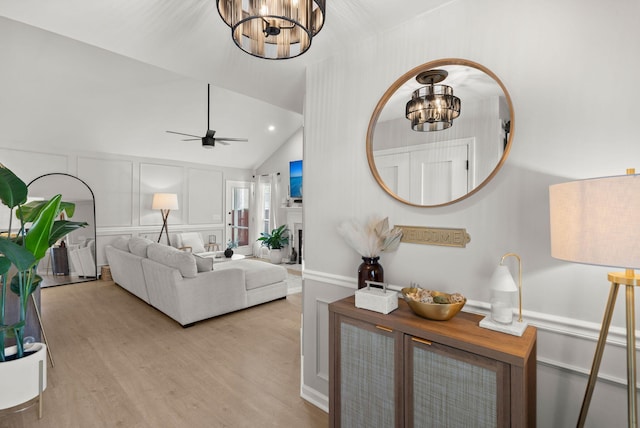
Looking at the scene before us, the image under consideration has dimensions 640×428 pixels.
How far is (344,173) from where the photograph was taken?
6.68 feet

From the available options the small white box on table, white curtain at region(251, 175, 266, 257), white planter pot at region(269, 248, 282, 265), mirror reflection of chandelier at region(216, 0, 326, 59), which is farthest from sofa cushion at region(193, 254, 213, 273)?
white curtain at region(251, 175, 266, 257)

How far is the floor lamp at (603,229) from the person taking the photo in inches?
33.8

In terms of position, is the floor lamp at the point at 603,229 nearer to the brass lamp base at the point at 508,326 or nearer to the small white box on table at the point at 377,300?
the brass lamp base at the point at 508,326

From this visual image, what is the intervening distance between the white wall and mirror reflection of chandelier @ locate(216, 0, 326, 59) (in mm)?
753

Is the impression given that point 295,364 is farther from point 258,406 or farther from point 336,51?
point 336,51

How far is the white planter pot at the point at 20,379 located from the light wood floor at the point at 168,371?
222 mm

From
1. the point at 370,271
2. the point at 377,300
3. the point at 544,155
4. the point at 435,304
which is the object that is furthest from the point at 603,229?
the point at 370,271

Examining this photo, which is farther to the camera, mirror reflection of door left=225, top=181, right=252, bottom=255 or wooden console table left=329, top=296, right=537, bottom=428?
mirror reflection of door left=225, top=181, right=252, bottom=255

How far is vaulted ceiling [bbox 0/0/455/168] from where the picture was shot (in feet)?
5.45

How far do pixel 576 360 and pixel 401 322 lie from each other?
27.3 inches

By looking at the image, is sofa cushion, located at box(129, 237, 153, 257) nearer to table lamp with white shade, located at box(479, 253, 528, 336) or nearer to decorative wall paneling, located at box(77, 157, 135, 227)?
decorative wall paneling, located at box(77, 157, 135, 227)

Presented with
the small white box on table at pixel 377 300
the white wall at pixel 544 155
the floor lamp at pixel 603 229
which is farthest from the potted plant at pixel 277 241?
the floor lamp at pixel 603 229

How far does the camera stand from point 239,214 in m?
8.38

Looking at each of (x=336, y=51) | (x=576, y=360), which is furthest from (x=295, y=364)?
(x=336, y=51)
